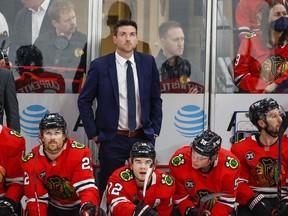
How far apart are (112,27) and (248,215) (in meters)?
1.87

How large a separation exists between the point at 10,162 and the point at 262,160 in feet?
5.89

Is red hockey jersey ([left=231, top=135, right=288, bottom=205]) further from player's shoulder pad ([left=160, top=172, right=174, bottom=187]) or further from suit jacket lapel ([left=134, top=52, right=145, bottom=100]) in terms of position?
suit jacket lapel ([left=134, top=52, right=145, bottom=100])

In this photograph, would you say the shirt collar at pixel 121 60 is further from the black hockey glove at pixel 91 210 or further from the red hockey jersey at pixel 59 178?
the black hockey glove at pixel 91 210

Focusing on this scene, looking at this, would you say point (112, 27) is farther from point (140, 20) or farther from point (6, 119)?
point (6, 119)

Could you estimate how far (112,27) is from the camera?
6.57 metres

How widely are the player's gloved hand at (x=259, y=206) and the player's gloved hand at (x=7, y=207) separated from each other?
165cm

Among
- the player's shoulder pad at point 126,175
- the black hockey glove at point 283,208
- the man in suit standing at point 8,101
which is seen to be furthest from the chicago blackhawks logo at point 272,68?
the man in suit standing at point 8,101

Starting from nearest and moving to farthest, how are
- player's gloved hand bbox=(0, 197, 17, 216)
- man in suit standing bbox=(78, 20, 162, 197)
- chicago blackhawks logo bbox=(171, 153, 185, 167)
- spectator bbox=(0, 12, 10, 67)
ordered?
1. player's gloved hand bbox=(0, 197, 17, 216)
2. chicago blackhawks logo bbox=(171, 153, 185, 167)
3. man in suit standing bbox=(78, 20, 162, 197)
4. spectator bbox=(0, 12, 10, 67)

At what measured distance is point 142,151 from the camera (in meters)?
5.52

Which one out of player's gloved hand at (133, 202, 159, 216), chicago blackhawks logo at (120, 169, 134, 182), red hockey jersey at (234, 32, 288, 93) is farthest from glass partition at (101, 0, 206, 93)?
player's gloved hand at (133, 202, 159, 216)

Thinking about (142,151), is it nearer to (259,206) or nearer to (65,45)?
(259,206)

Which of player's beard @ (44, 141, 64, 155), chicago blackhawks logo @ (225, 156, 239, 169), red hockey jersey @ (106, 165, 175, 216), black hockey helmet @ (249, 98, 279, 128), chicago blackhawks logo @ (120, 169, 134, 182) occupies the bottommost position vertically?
red hockey jersey @ (106, 165, 175, 216)

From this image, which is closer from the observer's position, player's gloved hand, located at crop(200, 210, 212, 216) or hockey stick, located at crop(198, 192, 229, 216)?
hockey stick, located at crop(198, 192, 229, 216)

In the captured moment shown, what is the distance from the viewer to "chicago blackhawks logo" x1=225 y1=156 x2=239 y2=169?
18.8ft
